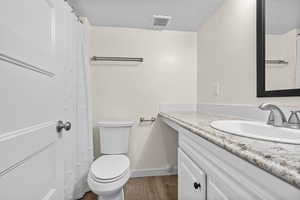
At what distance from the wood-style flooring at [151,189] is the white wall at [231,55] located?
3.63ft

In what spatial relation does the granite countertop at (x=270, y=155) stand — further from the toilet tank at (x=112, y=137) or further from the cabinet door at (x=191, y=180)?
the toilet tank at (x=112, y=137)

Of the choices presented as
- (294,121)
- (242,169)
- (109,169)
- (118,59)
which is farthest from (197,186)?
(118,59)

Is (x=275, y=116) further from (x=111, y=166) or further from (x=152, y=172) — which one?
(x=152, y=172)

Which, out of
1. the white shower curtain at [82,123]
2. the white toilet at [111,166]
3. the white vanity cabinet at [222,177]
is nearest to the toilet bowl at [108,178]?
the white toilet at [111,166]

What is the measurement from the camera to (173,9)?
1.58m

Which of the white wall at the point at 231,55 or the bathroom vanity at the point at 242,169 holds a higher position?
the white wall at the point at 231,55

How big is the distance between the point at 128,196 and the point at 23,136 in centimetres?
138

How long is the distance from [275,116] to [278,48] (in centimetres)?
44

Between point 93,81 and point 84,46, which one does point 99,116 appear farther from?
point 84,46

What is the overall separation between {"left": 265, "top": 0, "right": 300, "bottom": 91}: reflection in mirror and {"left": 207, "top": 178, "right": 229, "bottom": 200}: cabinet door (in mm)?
707

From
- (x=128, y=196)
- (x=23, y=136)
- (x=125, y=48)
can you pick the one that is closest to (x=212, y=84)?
(x=125, y=48)

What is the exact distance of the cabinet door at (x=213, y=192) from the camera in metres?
0.59

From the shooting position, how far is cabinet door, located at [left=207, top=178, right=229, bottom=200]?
1.95ft

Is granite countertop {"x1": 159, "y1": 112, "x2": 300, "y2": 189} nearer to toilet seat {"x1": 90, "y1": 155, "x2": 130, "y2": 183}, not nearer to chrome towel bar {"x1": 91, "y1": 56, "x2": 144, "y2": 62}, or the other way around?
toilet seat {"x1": 90, "y1": 155, "x2": 130, "y2": 183}
